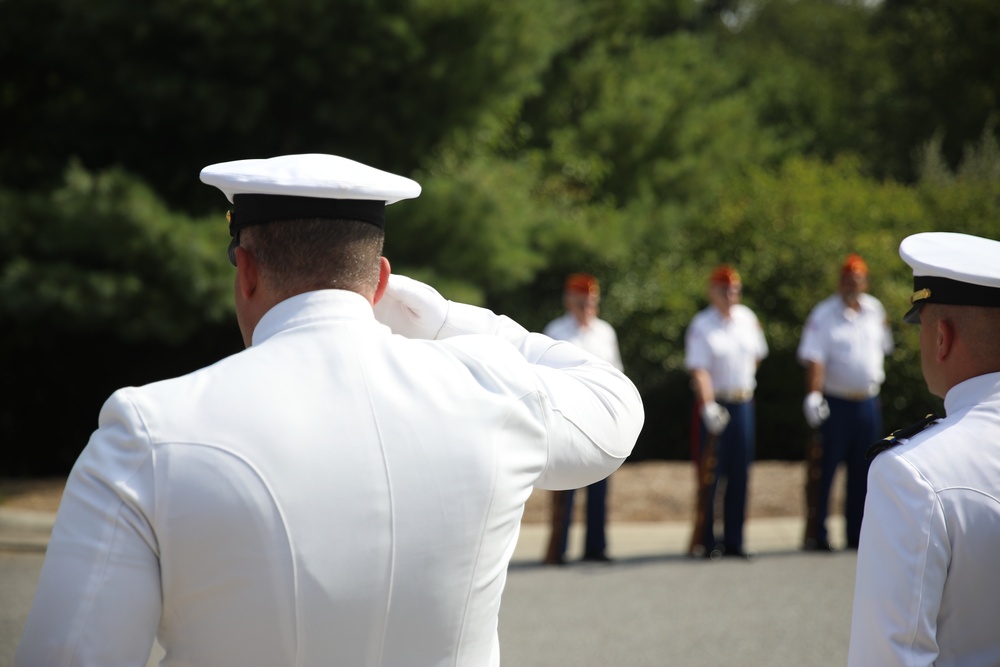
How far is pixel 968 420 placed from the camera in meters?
2.29

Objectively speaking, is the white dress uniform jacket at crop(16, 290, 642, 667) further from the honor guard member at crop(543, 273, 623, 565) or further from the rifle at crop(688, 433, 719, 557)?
the rifle at crop(688, 433, 719, 557)

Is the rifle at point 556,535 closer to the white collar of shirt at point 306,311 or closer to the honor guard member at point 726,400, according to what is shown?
the honor guard member at point 726,400

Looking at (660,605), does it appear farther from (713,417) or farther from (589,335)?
(589,335)

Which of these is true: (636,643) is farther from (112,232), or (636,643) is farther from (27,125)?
(27,125)

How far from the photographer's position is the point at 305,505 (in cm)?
154

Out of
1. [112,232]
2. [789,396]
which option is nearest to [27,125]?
[112,232]

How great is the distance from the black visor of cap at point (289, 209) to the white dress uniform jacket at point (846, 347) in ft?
24.0

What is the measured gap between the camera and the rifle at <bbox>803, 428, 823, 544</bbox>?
8.48 m

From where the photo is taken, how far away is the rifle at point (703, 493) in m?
8.29

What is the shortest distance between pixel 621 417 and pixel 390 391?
1.48ft

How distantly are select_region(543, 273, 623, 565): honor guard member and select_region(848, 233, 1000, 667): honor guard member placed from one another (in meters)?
5.70

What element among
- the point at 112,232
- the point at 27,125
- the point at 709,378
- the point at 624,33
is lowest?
the point at 709,378

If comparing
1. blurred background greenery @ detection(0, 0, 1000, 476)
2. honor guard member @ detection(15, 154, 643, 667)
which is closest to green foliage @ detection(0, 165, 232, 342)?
blurred background greenery @ detection(0, 0, 1000, 476)

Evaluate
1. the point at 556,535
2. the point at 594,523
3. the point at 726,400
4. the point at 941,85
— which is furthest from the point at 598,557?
the point at 941,85
